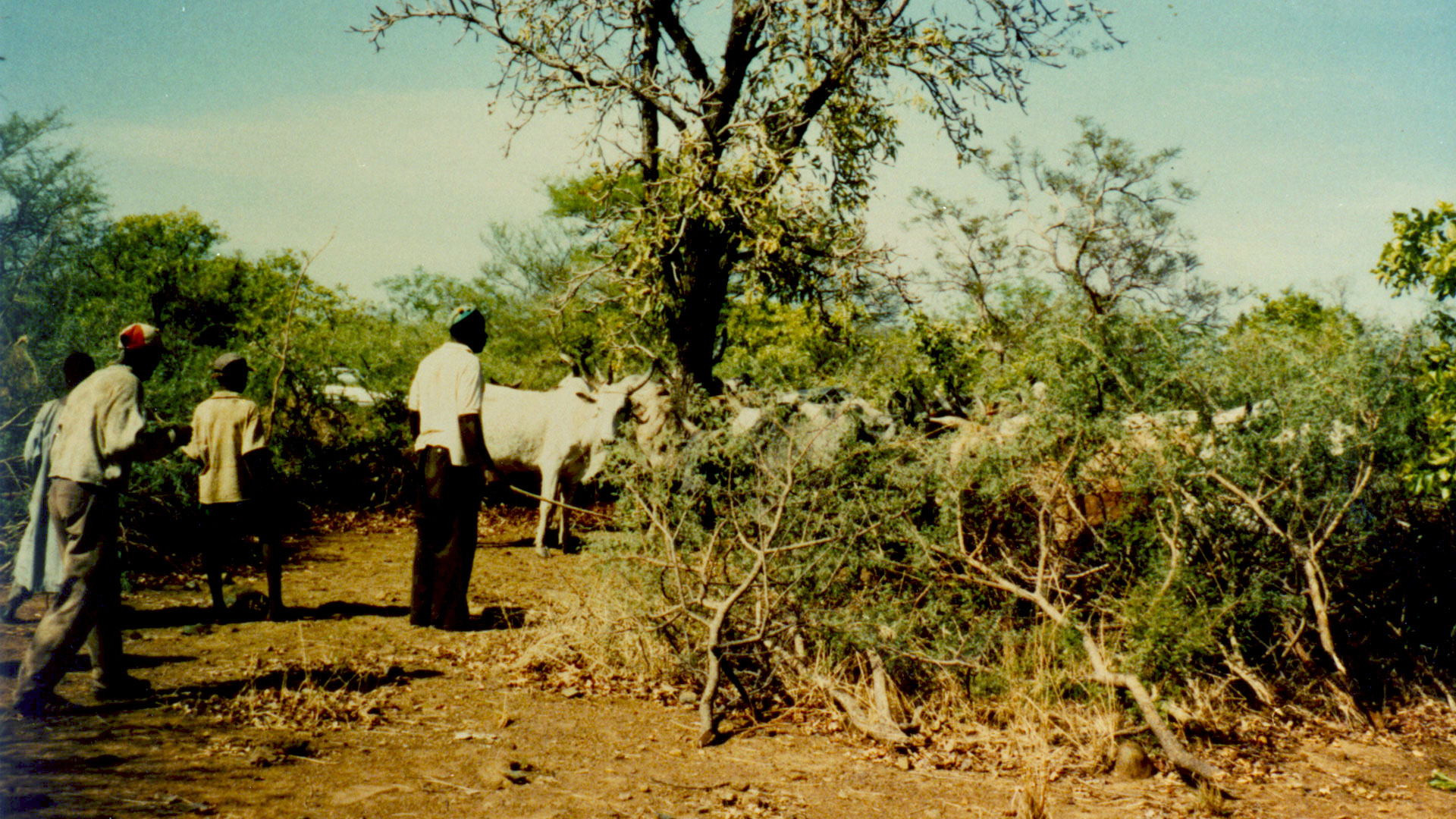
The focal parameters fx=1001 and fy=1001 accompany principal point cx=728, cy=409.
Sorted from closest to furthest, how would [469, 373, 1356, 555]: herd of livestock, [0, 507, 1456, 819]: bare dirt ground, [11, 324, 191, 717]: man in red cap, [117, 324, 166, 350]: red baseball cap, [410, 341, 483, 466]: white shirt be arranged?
1. [0, 507, 1456, 819]: bare dirt ground
2. [11, 324, 191, 717]: man in red cap
3. [117, 324, 166, 350]: red baseball cap
4. [469, 373, 1356, 555]: herd of livestock
5. [410, 341, 483, 466]: white shirt

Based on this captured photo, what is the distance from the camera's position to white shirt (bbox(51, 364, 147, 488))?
4.49 m

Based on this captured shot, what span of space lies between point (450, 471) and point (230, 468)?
4.90 feet

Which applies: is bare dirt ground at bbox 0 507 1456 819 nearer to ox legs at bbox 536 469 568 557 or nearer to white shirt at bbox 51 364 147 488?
white shirt at bbox 51 364 147 488

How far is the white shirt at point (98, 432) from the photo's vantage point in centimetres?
449

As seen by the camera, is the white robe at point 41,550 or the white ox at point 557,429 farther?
the white ox at point 557,429

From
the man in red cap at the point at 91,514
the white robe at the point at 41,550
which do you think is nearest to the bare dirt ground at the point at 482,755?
the man in red cap at the point at 91,514

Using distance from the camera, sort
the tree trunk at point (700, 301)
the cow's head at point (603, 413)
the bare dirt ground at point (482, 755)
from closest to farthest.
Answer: the bare dirt ground at point (482, 755) → the tree trunk at point (700, 301) → the cow's head at point (603, 413)

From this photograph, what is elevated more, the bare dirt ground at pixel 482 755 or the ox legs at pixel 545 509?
the ox legs at pixel 545 509

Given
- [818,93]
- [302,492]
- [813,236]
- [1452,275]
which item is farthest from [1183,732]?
[302,492]

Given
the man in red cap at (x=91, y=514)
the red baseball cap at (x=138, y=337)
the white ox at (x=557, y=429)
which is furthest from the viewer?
the white ox at (x=557, y=429)

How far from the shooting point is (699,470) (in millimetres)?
6059

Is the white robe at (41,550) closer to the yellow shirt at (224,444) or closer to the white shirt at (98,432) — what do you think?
the white shirt at (98,432)

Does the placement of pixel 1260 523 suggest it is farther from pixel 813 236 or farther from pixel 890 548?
pixel 813 236

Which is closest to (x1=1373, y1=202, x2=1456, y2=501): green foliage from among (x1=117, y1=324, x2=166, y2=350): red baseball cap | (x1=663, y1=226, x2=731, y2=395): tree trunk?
(x1=663, y1=226, x2=731, y2=395): tree trunk
